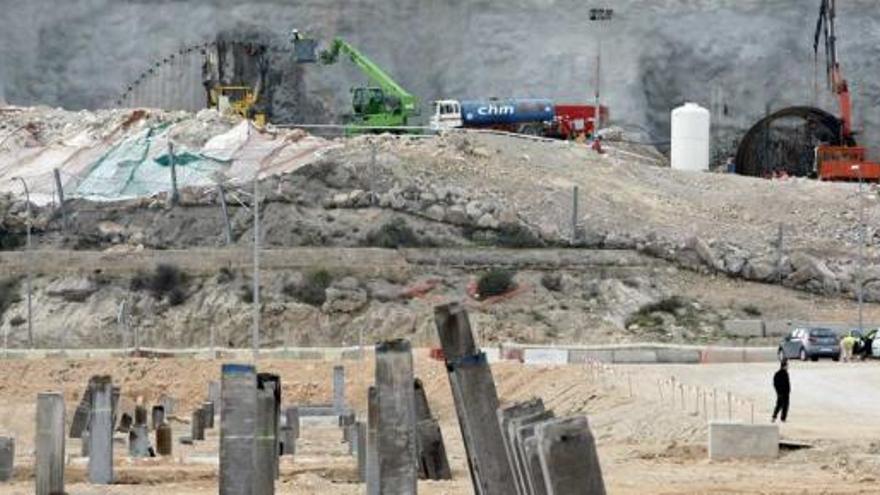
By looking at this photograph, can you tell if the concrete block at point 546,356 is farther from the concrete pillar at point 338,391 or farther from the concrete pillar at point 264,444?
the concrete pillar at point 264,444

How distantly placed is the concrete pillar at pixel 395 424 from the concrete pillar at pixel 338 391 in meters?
25.3

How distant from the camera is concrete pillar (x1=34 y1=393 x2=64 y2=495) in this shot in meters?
34.1

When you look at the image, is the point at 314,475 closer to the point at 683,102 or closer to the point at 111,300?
the point at 111,300

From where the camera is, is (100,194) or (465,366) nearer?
(465,366)

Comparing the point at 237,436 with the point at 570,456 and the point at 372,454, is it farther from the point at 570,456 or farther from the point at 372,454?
the point at 570,456

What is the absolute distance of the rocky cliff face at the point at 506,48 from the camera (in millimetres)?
93500

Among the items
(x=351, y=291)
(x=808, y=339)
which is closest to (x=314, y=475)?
(x=808, y=339)

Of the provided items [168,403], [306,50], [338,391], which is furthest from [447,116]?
[338,391]

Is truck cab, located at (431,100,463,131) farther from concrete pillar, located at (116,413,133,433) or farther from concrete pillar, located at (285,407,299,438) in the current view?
concrete pillar, located at (285,407,299,438)

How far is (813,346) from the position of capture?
214ft

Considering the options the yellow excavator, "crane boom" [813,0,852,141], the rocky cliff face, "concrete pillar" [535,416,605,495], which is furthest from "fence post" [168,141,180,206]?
"concrete pillar" [535,416,605,495]

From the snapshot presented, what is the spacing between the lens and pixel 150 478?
37.5 metres

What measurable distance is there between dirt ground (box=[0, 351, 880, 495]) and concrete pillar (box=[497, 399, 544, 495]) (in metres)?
7.07

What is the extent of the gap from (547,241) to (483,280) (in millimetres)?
3588
